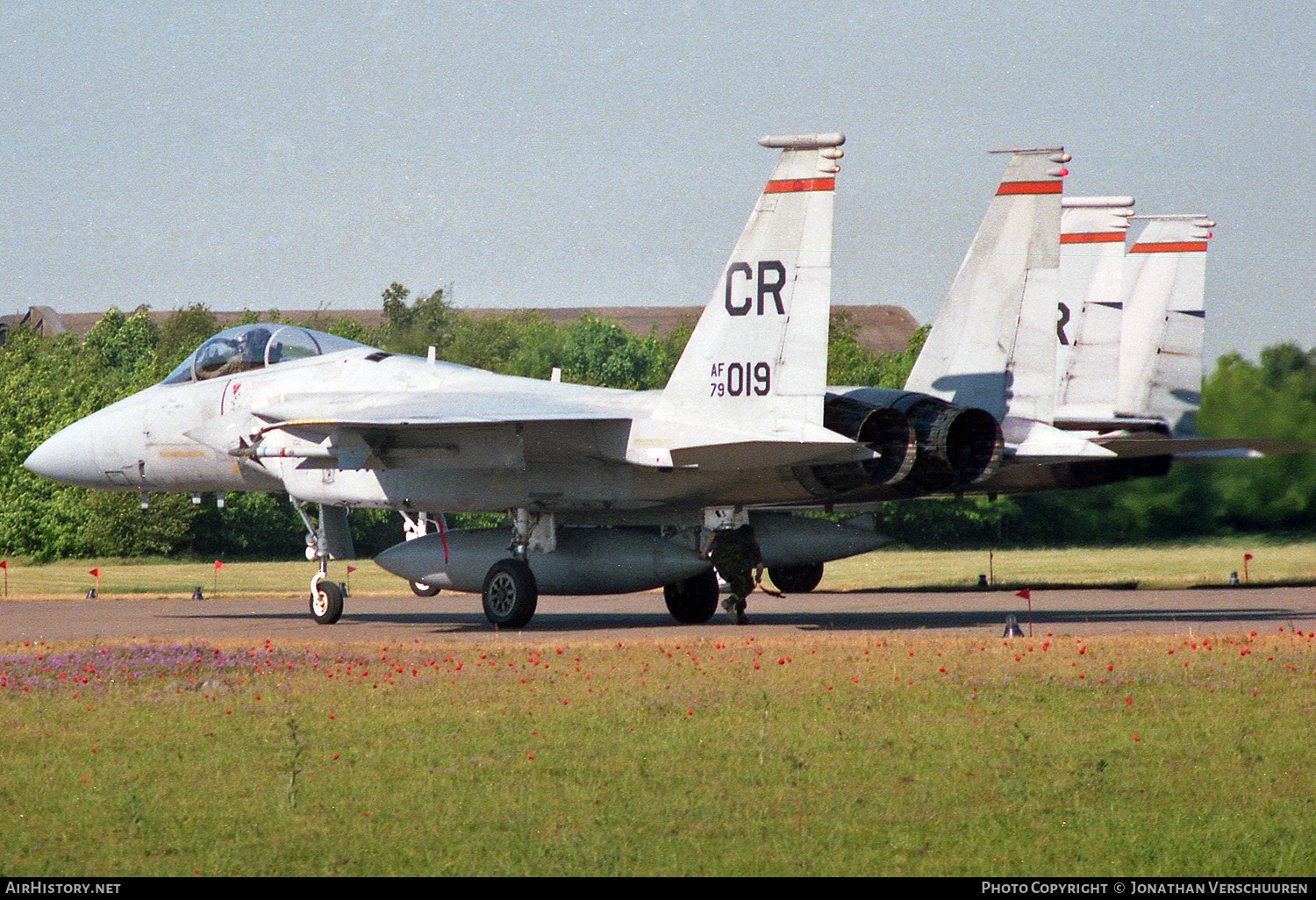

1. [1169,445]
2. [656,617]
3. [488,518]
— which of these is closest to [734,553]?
[656,617]

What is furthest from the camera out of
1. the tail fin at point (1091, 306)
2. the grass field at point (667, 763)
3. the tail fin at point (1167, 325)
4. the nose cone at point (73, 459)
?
the tail fin at point (1167, 325)

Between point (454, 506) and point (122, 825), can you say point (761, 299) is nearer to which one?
point (454, 506)

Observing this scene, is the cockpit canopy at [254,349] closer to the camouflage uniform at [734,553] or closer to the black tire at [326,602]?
the black tire at [326,602]

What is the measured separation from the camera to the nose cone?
18.3 meters

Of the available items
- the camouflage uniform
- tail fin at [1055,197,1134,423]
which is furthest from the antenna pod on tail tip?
tail fin at [1055,197,1134,423]

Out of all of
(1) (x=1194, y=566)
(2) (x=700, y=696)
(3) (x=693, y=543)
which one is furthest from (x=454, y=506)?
(1) (x=1194, y=566)

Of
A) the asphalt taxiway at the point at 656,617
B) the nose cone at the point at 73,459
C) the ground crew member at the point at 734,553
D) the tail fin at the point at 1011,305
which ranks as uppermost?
the tail fin at the point at 1011,305

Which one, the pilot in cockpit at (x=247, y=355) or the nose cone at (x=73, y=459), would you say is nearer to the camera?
the pilot in cockpit at (x=247, y=355)

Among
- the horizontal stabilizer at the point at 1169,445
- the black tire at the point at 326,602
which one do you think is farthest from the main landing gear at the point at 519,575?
the horizontal stabilizer at the point at 1169,445

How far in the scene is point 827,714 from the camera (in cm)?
919

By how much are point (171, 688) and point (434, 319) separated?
203 ft

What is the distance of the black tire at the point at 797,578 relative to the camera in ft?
76.8

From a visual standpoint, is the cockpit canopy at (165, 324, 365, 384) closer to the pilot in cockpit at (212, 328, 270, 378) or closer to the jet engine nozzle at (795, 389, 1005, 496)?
the pilot in cockpit at (212, 328, 270, 378)

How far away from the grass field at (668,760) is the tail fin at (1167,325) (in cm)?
1120
